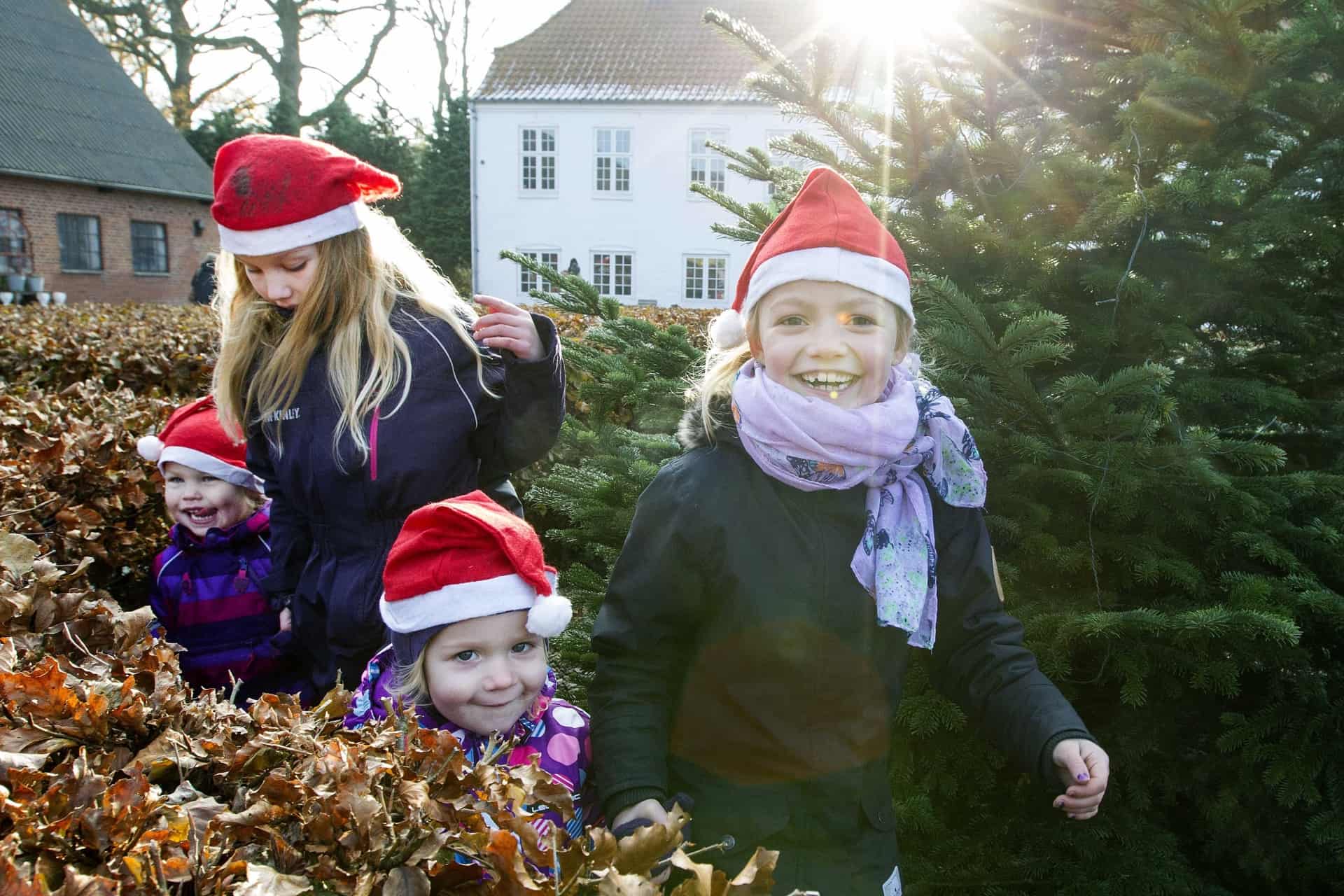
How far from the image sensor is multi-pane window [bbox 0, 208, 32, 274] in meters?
21.7

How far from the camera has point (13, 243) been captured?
21.9 meters

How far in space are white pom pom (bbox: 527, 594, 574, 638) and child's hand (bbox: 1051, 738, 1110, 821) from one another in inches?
37.4

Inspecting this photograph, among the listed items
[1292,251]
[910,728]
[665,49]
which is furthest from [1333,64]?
[665,49]

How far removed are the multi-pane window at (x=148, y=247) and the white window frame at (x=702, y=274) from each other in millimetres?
13738

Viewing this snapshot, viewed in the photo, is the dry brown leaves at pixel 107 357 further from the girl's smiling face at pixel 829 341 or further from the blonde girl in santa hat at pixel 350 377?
the girl's smiling face at pixel 829 341

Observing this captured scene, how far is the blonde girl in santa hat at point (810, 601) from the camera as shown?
178 centimetres

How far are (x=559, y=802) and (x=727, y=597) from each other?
652mm

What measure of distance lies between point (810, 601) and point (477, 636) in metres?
0.67

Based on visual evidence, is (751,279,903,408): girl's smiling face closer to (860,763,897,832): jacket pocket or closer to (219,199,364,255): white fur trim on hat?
(860,763,897,832): jacket pocket

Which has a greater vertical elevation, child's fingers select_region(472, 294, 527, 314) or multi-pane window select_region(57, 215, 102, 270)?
child's fingers select_region(472, 294, 527, 314)

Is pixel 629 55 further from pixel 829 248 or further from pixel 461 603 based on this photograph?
pixel 461 603

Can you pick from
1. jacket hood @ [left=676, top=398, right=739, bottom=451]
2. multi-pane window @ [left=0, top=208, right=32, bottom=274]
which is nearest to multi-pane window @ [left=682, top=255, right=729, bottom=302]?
multi-pane window @ [left=0, top=208, right=32, bottom=274]

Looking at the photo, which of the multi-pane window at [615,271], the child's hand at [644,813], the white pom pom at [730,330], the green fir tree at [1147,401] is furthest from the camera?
the multi-pane window at [615,271]

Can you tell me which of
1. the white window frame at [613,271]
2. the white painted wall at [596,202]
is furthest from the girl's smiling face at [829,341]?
the white window frame at [613,271]
